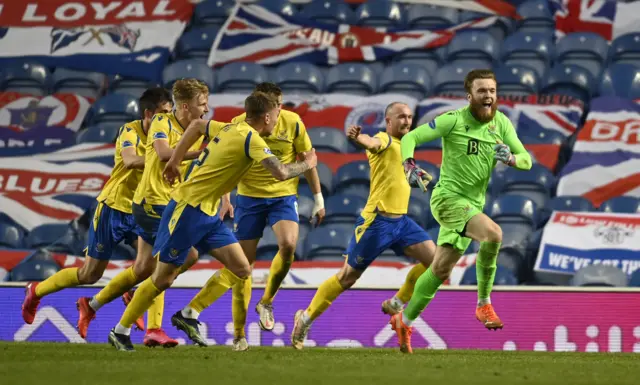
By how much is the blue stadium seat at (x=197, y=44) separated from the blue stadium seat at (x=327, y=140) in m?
3.17

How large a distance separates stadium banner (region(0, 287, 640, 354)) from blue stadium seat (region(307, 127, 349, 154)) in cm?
387

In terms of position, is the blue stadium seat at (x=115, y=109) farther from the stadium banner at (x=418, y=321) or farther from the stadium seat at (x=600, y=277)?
the stadium seat at (x=600, y=277)

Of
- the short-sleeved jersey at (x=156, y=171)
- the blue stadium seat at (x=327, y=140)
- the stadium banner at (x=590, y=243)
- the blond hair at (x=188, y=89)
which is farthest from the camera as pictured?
the blue stadium seat at (x=327, y=140)

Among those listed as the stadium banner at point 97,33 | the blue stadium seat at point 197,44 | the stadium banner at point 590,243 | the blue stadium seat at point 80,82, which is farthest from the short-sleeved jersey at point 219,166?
the blue stadium seat at point 197,44

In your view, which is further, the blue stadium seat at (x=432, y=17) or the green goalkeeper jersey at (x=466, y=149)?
the blue stadium seat at (x=432, y=17)

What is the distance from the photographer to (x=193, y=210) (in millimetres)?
8211

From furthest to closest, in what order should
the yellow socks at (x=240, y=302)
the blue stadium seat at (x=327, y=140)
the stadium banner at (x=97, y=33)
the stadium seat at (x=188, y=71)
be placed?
the stadium banner at (x=97, y=33) → the stadium seat at (x=188, y=71) → the blue stadium seat at (x=327, y=140) → the yellow socks at (x=240, y=302)

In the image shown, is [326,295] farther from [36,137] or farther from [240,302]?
[36,137]

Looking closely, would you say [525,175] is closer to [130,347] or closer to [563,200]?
[563,200]

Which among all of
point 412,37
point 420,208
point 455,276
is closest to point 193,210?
point 455,276

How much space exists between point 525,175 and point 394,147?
4614mm

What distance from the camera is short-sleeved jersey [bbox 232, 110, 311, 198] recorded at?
953cm

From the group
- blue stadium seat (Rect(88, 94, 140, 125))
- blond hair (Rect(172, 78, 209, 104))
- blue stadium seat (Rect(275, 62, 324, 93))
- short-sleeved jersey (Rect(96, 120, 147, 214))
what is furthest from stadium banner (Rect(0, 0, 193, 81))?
blond hair (Rect(172, 78, 209, 104))

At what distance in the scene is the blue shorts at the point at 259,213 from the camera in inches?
376
